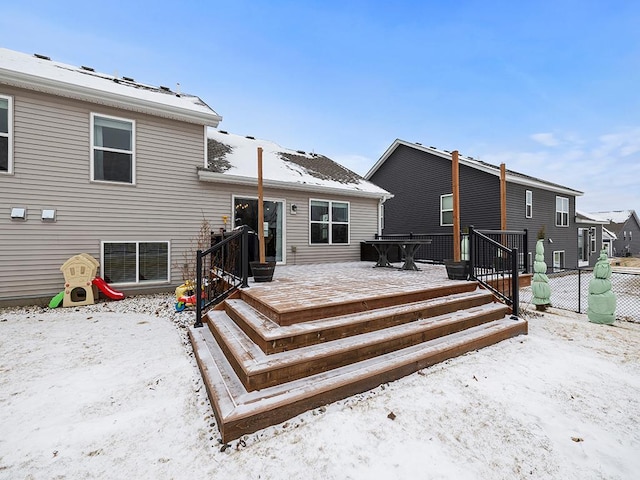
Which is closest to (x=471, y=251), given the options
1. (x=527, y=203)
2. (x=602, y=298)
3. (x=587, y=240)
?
(x=602, y=298)

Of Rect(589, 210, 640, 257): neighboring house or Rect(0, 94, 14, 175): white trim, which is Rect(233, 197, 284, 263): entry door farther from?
Rect(589, 210, 640, 257): neighboring house

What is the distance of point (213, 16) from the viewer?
361 inches

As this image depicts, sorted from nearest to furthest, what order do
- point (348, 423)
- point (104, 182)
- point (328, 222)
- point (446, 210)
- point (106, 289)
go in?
point (348, 423) → point (106, 289) → point (104, 182) → point (328, 222) → point (446, 210)

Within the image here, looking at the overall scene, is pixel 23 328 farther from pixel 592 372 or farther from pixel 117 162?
pixel 592 372

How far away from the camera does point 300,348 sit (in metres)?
2.58

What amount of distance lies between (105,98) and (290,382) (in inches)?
274

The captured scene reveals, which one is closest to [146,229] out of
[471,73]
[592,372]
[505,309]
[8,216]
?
[8,216]

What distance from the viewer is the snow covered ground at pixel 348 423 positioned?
170 centimetres

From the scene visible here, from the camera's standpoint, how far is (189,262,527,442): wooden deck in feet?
7.07

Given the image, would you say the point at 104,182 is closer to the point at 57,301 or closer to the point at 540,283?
the point at 57,301

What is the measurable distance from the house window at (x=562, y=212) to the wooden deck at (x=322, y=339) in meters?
13.3

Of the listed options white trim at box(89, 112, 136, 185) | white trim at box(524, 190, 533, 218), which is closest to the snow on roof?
white trim at box(524, 190, 533, 218)

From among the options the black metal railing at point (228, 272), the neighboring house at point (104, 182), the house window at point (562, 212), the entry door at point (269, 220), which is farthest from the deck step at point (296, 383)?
the house window at point (562, 212)

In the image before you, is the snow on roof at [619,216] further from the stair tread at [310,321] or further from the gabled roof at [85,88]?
the gabled roof at [85,88]
